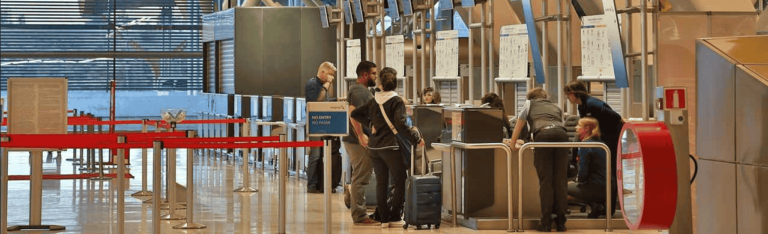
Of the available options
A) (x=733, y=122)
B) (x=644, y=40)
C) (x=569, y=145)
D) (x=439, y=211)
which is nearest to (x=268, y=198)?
(x=439, y=211)

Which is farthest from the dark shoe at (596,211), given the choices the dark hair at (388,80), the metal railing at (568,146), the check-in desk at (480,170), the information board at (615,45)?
the dark hair at (388,80)

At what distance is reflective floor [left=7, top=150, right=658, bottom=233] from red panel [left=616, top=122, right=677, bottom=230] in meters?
3.30

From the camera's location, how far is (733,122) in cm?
539

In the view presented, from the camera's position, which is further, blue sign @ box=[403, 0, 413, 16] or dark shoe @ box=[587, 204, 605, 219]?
blue sign @ box=[403, 0, 413, 16]

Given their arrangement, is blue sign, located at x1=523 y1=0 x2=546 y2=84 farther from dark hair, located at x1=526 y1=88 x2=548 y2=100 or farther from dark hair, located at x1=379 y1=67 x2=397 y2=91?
dark hair, located at x1=379 y1=67 x2=397 y2=91

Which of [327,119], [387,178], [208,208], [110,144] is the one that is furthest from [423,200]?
[208,208]

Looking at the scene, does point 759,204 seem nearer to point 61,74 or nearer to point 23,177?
point 23,177

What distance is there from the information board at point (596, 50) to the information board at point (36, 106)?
381 centimetres

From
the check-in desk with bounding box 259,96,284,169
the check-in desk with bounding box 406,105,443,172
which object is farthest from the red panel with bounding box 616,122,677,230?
the check-in desk with bounding box 259,96,284,169

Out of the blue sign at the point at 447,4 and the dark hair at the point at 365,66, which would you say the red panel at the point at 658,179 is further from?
the blue sign at the point at 447,4

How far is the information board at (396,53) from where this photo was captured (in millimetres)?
13570

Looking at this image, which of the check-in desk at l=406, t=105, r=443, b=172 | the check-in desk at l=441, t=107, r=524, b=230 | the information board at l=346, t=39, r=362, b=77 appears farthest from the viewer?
the information board at l=346, t=39, r=362, b=77

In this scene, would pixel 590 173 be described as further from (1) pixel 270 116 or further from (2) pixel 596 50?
(1) pixel 270 116

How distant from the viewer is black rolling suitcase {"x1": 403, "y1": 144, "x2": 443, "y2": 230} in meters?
8.83
